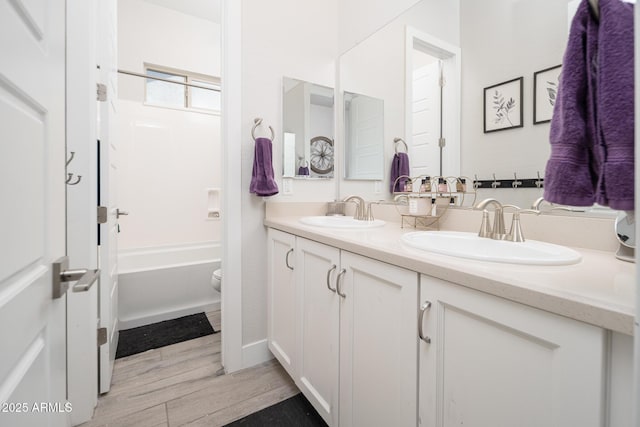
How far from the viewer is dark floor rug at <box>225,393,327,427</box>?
4.02 ft

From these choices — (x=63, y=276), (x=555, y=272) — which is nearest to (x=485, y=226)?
(x=555, y=272)

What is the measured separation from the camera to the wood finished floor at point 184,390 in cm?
125

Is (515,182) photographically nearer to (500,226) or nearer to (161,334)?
(500,226)

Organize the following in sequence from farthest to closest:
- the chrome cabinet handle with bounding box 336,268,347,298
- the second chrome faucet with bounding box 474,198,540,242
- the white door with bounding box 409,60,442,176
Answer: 1. the white door with bounding box 409,60,442,176
2. the chrome cabinet handle with bounding box 336,268,347,298
3. the second chrome faucet with bounding box 474,198,540,242

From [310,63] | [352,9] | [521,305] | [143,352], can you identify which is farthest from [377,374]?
[352,9]

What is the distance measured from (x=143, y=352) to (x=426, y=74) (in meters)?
2.29

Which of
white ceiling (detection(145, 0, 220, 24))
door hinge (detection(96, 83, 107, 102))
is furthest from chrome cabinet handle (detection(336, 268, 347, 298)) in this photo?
white ceiling (detection(145, 0, 220, 24))

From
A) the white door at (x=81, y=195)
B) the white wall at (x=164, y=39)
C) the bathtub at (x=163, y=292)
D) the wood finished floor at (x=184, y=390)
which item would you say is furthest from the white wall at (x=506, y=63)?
the white wall at (x=164, y=39)

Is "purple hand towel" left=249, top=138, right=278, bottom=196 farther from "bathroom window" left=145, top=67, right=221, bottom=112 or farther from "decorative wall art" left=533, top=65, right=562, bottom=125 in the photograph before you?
"bathroom window" left=145, top=67, right=221, bottom=112

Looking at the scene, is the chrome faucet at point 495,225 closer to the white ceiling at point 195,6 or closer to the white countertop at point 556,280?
the white countertop at point 556,280

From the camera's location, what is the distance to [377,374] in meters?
0.87

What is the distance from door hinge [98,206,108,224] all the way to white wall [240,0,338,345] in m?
0.65

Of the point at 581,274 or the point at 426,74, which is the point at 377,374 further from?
the point at 426,74

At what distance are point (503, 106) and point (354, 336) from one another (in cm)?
102
